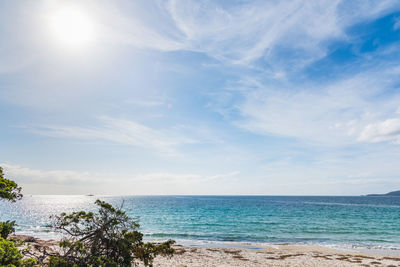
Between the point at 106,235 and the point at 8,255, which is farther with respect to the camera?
the point at 106,235

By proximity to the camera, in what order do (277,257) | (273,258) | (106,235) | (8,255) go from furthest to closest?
(277,257)
(273,258)
(106,235)
(8,255)

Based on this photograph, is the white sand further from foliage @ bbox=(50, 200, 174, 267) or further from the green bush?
the green bush

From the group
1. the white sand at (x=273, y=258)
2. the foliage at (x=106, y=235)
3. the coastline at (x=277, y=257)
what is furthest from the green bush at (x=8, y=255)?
the white sand at (x=273, y=258)

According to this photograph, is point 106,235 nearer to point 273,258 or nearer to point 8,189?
point 8,189

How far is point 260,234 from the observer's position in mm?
35812

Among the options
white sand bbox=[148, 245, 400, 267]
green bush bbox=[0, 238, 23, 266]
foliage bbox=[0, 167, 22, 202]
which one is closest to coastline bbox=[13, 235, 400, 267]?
white sand bbox=[148, 245, 400, 267]

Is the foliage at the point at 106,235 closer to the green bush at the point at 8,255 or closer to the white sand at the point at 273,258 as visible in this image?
the green bush at the point at 8,255

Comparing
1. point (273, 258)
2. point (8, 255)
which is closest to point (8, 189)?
point (8, 255)

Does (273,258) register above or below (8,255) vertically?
below

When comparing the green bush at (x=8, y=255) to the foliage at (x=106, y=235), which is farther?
the foliage at (x=106, y=235)

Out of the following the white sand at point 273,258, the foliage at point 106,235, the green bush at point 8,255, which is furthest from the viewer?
the white sand at point 273,258

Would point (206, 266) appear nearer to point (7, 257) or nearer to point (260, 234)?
point (7, 257)

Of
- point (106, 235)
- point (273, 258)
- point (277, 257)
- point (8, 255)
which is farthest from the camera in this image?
point (277, 257)

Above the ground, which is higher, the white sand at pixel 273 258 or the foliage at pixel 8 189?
the foliage at pixel 8 189
